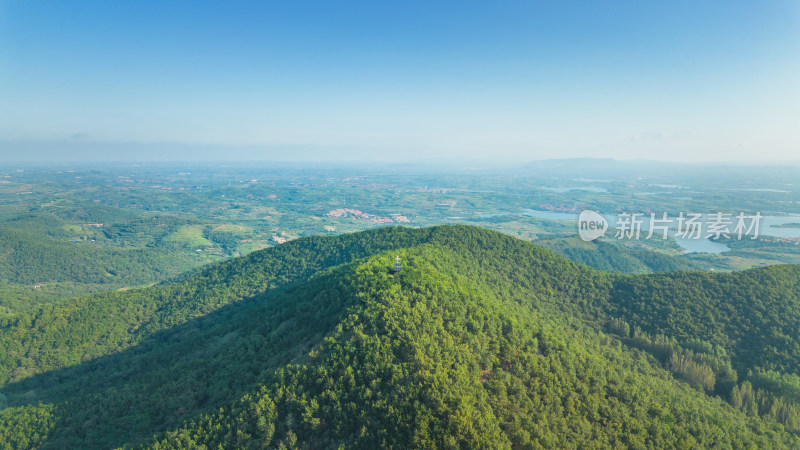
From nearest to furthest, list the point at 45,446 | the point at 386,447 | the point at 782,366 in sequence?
the point at 386,447, the point at 45,446, the point at 782,366

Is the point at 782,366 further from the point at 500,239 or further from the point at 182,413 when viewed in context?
the point at 182,413

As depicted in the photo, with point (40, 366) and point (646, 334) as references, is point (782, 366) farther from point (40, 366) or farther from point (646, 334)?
point (40, 366)

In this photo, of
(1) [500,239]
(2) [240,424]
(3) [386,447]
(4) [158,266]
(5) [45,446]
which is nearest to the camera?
(3) [386,447]

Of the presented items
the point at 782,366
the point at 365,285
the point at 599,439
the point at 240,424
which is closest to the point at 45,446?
the point at 240,424

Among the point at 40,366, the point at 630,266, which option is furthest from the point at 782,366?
the point at 40,366

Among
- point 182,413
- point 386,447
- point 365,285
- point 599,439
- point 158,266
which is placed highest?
point 365,285

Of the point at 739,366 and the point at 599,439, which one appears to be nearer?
the point at 599,439

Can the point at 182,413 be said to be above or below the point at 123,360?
above
